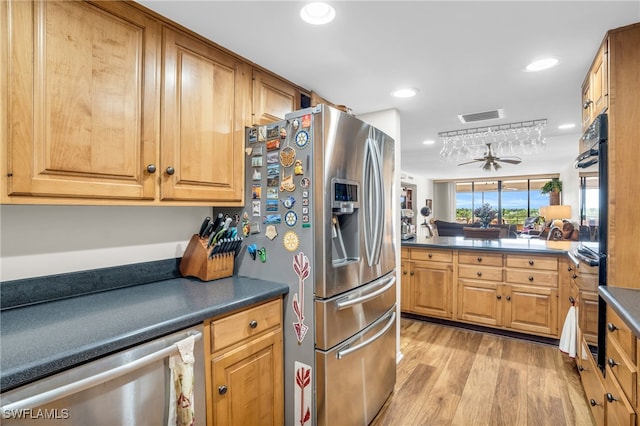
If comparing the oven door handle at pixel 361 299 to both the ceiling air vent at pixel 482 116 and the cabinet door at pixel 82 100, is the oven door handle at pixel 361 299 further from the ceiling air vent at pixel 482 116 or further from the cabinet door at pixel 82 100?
the ceiling air vent at pixel 482 116

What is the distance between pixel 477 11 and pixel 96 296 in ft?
6.86

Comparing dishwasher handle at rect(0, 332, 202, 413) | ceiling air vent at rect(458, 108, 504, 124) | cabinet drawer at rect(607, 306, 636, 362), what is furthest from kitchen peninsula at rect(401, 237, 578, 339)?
dishwasher handle at rect(0, 332, 202, 413)

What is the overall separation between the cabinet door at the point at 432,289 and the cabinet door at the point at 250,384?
2257mm

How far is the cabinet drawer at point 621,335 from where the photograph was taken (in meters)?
1.20

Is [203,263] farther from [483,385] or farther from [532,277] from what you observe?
[532,277]

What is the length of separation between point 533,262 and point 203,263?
288 centimetres

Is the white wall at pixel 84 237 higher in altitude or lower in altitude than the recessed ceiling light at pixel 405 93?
lower

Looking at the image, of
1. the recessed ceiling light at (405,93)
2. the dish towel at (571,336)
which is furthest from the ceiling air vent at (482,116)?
the dish towel at (571,336)

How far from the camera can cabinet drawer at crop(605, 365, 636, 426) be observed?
119 centimetres

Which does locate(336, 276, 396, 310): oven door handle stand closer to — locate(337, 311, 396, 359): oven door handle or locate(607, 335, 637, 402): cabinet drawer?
locate(337, 311, 396, 359): oven door handle

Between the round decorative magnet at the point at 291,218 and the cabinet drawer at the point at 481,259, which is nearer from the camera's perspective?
the round decorative magnet at the point at 291,218

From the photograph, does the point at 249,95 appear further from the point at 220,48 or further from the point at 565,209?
the point at 565,209

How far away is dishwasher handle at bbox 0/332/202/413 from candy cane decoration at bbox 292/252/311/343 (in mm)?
616

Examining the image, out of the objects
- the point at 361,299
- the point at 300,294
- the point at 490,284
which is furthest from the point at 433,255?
the point at 300,294
